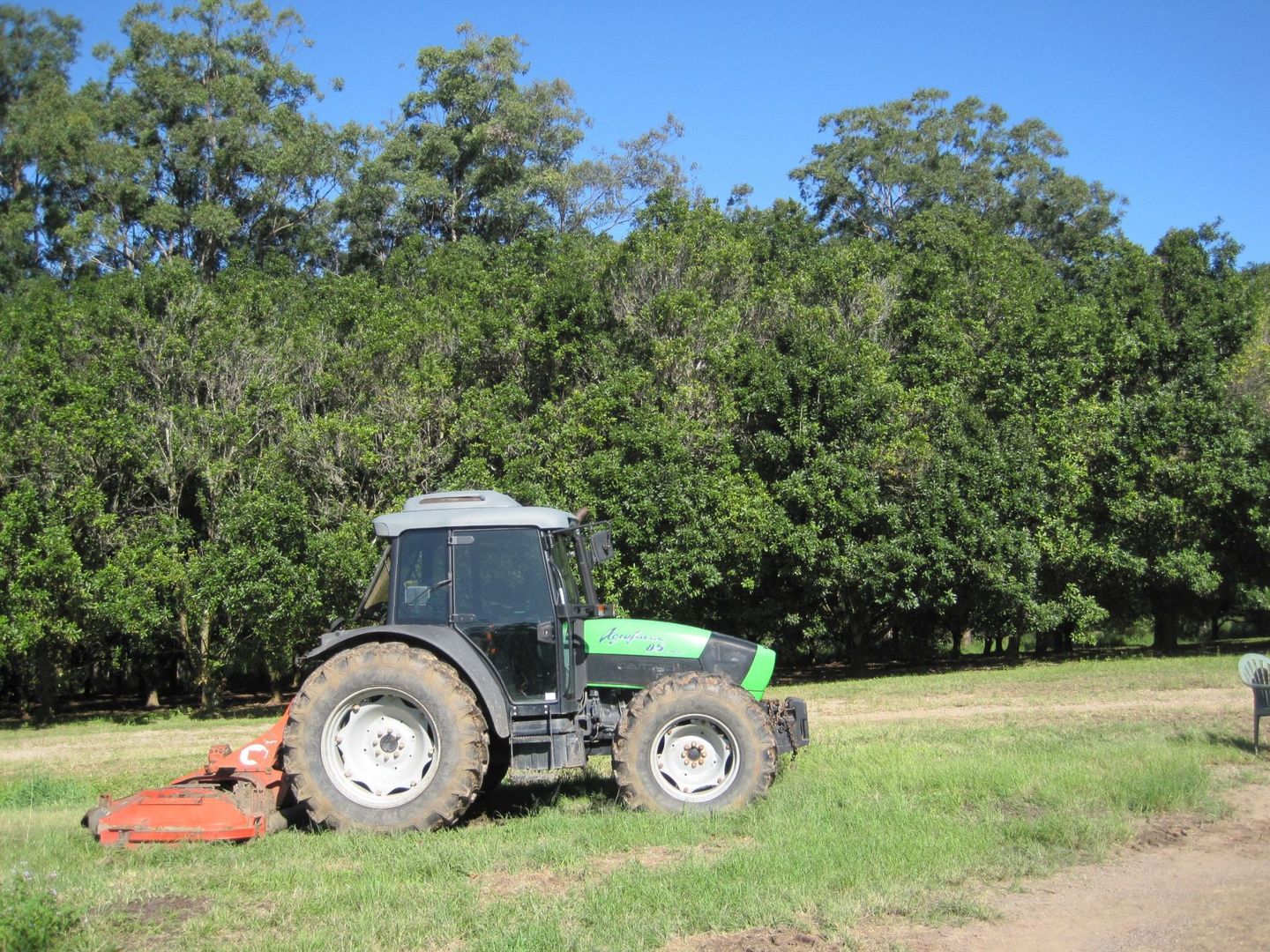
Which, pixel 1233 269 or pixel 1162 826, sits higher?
pixel 1233 269

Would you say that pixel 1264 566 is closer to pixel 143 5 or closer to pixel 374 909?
pixel 374 909

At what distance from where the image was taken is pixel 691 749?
8.67 metres

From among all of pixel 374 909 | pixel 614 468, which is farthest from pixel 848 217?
pixel 374 909

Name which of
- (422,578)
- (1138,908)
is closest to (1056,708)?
(1138,908)

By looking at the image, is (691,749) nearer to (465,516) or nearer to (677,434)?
(465,516)

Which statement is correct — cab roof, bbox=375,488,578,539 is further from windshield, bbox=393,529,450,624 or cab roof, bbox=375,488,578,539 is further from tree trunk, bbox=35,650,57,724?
tree trunk, bbox=35,650,57,724

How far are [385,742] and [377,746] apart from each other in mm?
73

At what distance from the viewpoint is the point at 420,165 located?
1613 inches

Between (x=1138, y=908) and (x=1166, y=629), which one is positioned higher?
(x=1166, y=629)

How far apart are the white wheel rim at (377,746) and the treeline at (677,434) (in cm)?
1337

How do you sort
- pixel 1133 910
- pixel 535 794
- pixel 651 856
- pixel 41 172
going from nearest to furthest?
pixel 1133 910 → pixel 651 856 → pixel 535 794 → pixel 41 172

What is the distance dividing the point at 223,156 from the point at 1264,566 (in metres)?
34.3

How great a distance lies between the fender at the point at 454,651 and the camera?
27.7 feet

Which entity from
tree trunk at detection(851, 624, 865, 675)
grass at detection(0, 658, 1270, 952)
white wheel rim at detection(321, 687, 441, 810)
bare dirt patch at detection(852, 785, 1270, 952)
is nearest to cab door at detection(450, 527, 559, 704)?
white wheel rim at detection(321, 687, 441, 810)
